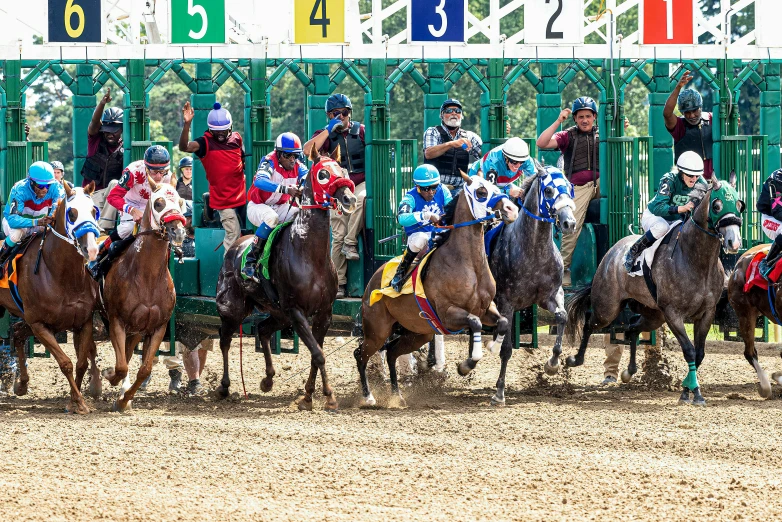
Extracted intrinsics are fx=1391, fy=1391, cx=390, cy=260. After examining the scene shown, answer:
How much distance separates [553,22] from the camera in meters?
13.3

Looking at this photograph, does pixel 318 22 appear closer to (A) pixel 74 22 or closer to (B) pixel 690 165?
(A) pixel 74 22

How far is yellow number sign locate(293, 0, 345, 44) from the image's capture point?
501 inches

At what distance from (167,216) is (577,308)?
3977 mm

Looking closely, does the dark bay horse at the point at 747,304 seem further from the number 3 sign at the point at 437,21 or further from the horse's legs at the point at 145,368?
the horse's legs at the point at 145,368

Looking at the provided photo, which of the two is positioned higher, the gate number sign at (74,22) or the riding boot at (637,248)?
the gate number sign at (74,22)

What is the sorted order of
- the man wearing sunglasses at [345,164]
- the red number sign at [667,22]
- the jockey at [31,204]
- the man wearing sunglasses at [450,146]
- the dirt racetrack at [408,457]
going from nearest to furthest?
the dirt racetrack at [408,457], the jockey at [31,204], the man wearing sunglasses at [450,146], the man wearing sunglasses at [345,164], the red number sign at [667,22]

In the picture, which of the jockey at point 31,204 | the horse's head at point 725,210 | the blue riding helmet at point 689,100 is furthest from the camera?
the blue riding helmet at point 689,100

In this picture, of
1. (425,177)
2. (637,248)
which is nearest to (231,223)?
(425,177)

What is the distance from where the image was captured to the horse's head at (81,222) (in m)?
10.3

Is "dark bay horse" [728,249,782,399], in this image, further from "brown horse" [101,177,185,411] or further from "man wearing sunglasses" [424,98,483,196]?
"brown horse" [101,177,185,411]

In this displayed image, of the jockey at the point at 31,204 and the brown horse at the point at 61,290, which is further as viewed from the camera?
the jockey at the point at 31,204

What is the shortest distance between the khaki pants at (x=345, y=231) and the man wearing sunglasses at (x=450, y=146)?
0.70 metres

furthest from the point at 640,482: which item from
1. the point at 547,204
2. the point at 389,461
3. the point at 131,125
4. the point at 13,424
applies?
the point at 131,125

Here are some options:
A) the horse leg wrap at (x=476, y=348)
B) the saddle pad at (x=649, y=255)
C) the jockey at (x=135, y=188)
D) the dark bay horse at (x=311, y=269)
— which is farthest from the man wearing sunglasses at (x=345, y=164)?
the saddle pad at (x=649, y=255)
